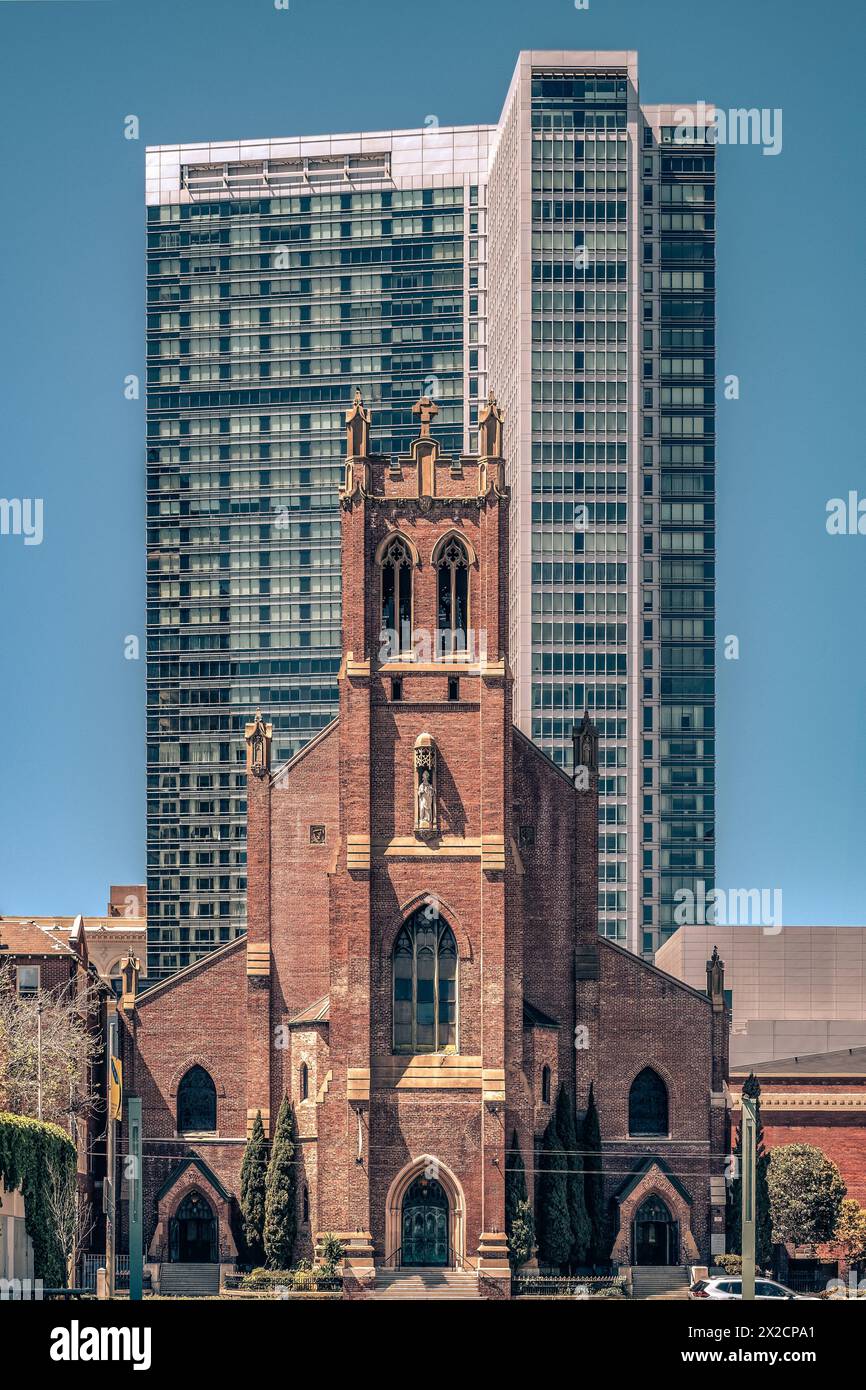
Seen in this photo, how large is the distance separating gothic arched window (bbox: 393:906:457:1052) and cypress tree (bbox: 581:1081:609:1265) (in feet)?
23.1

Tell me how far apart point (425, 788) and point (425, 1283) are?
61.0 feet

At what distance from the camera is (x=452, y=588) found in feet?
334

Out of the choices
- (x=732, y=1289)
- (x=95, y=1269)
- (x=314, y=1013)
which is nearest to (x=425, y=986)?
(x=314, y=1013)

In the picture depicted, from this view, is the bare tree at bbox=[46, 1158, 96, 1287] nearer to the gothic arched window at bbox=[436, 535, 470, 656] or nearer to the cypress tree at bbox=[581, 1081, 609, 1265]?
the cypress tree at bbox=[581, 1081, 609, 1265]

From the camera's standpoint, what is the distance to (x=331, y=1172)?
98.0m

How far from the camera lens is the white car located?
80.7m

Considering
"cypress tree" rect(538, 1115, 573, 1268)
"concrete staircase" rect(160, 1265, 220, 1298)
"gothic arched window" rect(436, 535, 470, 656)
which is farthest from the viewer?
"gothic arched window" rect(436, 535, 470, 656)

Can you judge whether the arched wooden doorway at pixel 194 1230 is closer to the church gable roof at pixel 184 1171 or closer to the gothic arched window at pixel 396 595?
the church gable roof at pixel 184 1171

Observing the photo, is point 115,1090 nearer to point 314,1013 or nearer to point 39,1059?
point 39,1059

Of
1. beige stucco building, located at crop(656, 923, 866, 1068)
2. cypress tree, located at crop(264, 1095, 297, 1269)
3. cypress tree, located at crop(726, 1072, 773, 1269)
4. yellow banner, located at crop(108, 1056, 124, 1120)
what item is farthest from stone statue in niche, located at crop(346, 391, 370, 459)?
beige stucco building, located at crop(656, 923, 866, 1068)

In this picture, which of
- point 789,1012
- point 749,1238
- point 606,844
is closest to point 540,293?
point 606,844
